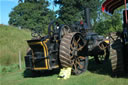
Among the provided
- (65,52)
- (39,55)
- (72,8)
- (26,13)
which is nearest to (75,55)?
(65,52)

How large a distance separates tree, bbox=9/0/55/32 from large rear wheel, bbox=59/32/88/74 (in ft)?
111

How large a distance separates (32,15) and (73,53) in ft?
126

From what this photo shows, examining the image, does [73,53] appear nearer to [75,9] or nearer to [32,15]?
[75,9]

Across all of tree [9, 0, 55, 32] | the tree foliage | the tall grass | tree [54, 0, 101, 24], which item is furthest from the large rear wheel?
tree [9, 0, 55, 32]

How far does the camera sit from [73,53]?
7.55 metres

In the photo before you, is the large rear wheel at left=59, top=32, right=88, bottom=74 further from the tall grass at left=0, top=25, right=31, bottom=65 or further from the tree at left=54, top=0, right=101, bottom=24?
the tree at left=54, top=0, right=101, bottom=24

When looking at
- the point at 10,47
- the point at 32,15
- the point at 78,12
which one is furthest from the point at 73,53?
the point at 32,15

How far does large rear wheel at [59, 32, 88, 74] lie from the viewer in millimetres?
6863

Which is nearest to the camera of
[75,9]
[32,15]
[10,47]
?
[10,47]

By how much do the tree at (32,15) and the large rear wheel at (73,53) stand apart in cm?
3384

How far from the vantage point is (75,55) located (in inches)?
302

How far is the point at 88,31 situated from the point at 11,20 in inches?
1595

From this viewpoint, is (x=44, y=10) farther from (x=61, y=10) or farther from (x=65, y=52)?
(x=65, y=52)

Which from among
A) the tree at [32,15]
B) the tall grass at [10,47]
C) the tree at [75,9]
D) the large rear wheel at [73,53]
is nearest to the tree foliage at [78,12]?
the tree at [75,9]
